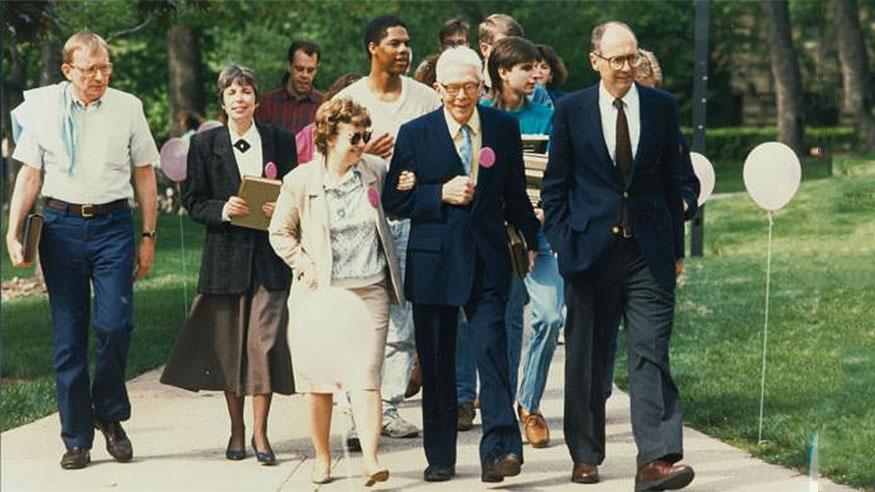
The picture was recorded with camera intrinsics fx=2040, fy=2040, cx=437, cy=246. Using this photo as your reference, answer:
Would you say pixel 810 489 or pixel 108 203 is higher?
pixel 108 203

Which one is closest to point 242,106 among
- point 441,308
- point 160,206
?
point 441,308

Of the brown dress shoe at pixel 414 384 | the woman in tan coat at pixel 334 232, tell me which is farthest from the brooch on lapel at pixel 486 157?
the brown dress shoe at pixel 414 384

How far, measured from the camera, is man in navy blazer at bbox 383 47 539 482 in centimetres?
874

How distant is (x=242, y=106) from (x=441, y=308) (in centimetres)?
141

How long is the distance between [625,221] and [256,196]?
1768mm

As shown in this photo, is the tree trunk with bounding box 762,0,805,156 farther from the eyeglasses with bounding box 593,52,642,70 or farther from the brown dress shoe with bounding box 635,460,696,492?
the brown dress shoe with bounding box 635,460,696,492

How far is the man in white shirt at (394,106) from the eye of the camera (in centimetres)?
987

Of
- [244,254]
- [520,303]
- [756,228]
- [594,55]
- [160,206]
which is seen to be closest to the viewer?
[594,55]

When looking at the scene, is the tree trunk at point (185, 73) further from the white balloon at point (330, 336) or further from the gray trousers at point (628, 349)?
the white balloon at point (330, 336)

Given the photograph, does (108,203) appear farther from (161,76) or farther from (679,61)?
(679,61)

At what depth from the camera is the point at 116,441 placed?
9.34m

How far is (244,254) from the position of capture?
9406 mm

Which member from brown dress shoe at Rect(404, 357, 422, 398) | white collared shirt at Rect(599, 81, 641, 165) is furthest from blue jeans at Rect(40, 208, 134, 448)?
brown dress shoe at Rect(404, 357, 422, 398)

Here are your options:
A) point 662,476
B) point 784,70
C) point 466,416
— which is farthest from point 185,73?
point 662,476
